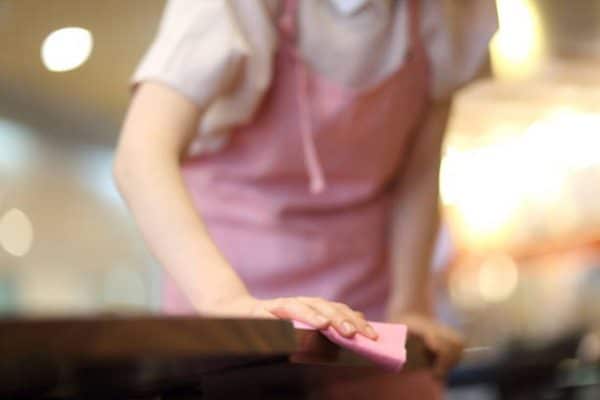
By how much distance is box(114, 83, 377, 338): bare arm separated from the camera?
458mm

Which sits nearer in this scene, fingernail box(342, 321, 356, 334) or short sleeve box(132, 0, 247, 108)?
fingernail box(342, 321, 356, 334)

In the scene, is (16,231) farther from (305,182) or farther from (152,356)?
(152,356)

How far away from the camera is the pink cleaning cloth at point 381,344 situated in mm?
362

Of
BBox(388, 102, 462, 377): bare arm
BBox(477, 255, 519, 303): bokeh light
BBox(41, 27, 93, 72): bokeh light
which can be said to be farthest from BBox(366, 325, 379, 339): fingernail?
BBox(477, 255, 519, 303): bokeh light

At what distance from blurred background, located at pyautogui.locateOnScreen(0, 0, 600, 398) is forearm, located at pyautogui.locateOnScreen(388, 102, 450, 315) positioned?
58 mm

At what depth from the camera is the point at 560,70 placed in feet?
6.32

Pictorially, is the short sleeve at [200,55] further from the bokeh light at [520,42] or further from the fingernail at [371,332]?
the bokeh light at [520,42]

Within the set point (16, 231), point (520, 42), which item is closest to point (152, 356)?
point (16, 231)

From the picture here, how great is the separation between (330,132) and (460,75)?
0.13 metres

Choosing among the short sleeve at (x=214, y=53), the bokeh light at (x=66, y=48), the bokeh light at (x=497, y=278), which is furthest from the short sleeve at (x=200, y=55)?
the bokeh light at (x=497, y=278)

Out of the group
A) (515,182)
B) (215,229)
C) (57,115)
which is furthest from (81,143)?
(515,182)

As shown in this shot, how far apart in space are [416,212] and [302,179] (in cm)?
12

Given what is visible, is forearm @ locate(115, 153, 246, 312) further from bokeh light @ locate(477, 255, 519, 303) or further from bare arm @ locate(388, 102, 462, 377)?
bokeh light @ locate(477, 255, 519, 303)

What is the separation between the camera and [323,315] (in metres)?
0.37
